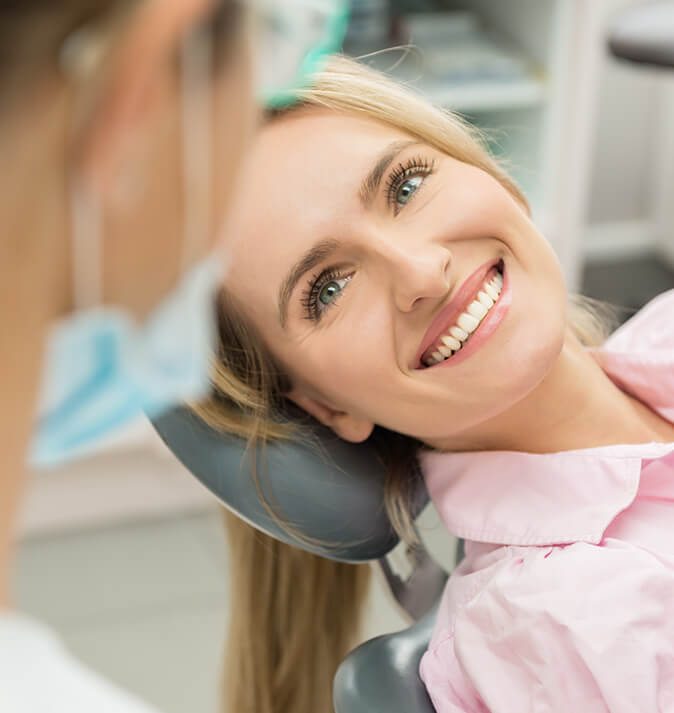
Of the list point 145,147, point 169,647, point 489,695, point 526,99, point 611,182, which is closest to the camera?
point 145,147

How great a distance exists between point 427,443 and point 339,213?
28 cm

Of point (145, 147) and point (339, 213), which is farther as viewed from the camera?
point (339, 213)

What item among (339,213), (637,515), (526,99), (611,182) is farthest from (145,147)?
(611,182)

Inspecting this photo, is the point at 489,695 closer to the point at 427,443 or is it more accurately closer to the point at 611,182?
the point at 427,443

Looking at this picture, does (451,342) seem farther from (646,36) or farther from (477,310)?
(646,36)

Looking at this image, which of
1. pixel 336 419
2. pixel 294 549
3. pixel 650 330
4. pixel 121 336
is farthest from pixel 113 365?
pixel 650 330

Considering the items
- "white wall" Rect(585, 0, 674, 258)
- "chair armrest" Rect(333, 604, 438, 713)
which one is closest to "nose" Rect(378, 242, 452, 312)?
"chair armrest" Rect(333, 604, 438, 713)

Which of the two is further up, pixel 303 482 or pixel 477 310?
pixel 477 310

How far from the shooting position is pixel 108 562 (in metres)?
2.26

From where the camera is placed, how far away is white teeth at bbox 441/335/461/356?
3.35 ft

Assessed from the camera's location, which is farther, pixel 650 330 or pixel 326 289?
pixel 650 330

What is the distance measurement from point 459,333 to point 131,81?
63 centimetres

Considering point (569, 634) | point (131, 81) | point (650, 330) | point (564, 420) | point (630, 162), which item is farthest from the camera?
point (630, 162)

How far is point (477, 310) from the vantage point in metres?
1.01
